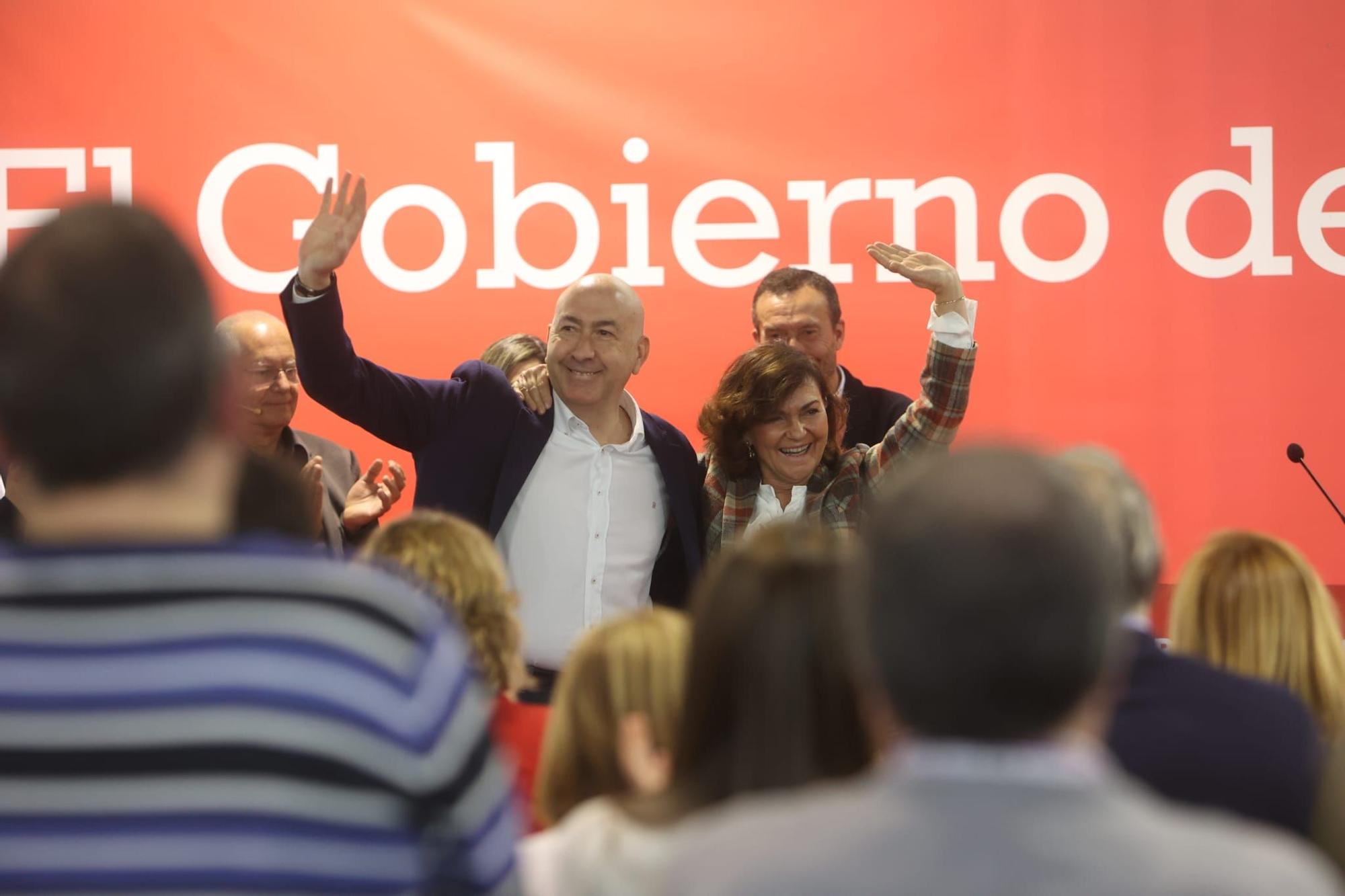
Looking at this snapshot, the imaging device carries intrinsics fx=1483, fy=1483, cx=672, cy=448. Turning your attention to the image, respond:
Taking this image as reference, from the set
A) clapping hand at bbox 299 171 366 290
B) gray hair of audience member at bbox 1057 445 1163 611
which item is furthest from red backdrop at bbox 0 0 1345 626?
gray hair of audience member at bbox 1057 445 1163 611

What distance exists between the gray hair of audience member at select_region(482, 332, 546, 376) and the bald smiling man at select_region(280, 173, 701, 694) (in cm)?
55

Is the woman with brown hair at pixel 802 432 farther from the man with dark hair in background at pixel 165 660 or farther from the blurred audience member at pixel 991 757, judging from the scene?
the blurred audience member at pixel 991 757

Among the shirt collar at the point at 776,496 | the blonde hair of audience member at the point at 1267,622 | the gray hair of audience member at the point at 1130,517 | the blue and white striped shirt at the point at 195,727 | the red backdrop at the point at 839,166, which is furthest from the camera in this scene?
the red backdrop at the point at 839,166

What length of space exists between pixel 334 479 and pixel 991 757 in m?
3.38

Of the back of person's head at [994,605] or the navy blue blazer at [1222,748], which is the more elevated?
the back of person's head at [994,605]

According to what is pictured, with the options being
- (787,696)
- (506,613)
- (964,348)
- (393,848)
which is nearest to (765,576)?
(787,696)

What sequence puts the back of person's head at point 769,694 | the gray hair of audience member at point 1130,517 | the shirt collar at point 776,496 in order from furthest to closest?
the shirt collar at point 776,496, the gray hair of audience member at point 1130,517, the back of person's head at point 769,694

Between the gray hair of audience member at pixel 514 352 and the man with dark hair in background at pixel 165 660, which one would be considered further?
the gray hair of audience member at pixel 514 352

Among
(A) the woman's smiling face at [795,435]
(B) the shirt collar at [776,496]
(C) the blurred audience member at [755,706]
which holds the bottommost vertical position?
(C) the blurred audience member at [755,706]

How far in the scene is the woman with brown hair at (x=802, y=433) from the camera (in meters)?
3.47

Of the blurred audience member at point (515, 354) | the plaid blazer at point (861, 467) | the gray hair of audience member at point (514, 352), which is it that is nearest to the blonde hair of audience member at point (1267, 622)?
the plaid blazer at point (861, 467)

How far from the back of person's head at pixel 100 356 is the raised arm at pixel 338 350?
6.83 ft

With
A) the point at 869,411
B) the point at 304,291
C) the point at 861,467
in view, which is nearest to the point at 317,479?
the point at 304,291

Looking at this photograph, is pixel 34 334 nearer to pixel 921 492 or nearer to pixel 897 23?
pixel 921 492
